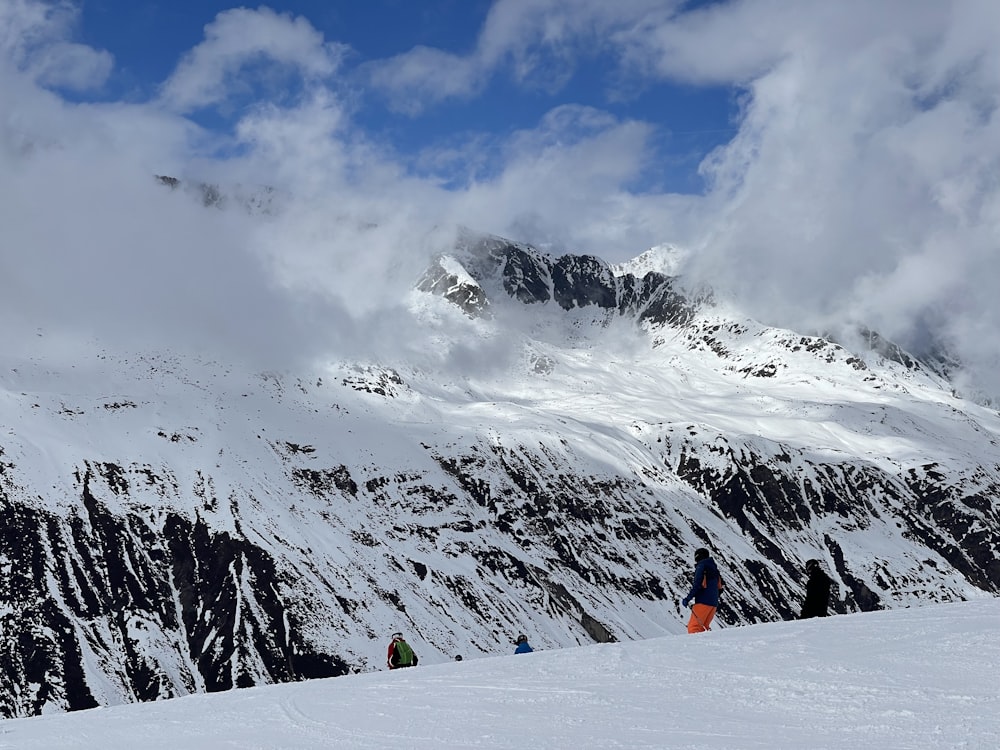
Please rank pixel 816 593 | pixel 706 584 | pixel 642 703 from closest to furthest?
pixel 642 703, pixel 706 584, pixel 816 593

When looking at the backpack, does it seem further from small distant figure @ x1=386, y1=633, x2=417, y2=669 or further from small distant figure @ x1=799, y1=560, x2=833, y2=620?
small distant figure @ x1=799, y1=560, x2=833, y2=620

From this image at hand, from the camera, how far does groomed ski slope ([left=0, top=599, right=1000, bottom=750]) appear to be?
44.1 feet

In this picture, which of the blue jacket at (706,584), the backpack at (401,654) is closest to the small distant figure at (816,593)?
the blue jacket at (706,584)

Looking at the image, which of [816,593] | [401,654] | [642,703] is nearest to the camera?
[642,703]

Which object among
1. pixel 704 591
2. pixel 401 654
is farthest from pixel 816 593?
pixel 401 654

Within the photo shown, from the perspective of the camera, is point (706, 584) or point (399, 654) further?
point (399, 654)

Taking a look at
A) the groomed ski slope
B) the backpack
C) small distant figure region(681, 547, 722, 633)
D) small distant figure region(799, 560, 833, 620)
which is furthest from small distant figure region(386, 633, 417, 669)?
small distant figure region(799, 560, 833, 620)

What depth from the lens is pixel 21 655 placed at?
6467 inches

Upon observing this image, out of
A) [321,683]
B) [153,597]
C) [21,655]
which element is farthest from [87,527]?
[321,683]

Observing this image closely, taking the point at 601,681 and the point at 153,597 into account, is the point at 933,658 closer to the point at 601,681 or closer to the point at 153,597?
the point at 601,681

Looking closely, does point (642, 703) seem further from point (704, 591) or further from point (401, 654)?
point (401, 654)

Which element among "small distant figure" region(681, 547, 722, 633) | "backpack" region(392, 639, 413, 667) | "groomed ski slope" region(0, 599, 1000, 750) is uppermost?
"small distant figure" region(681, 547, 722, 633)

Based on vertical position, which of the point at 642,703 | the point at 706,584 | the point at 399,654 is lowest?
the point at 399,654

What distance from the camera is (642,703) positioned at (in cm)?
1583
